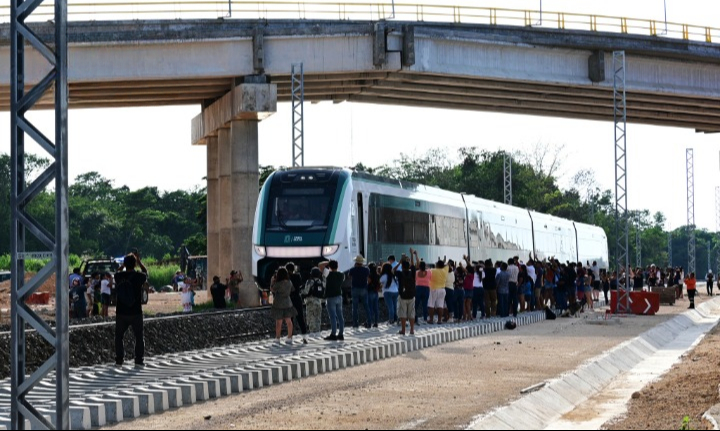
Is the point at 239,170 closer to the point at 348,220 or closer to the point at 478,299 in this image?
the point at 348,220

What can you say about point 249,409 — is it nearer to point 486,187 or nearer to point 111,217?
point 486,187

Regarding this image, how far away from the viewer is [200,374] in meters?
18.4

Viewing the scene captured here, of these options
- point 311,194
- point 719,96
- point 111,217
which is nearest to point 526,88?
point 719,96

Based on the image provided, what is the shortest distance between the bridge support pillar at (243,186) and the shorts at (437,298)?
16.8 metres

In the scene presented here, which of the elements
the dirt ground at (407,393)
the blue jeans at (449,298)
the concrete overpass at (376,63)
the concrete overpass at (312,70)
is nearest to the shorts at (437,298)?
the blue jeans at (449,298)

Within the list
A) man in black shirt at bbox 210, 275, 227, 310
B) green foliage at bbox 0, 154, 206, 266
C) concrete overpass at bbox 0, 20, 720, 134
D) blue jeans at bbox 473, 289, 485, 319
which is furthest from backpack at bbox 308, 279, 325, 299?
green foliage at bbox 0, 154, 206, 266

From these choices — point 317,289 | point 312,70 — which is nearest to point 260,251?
point 317,289

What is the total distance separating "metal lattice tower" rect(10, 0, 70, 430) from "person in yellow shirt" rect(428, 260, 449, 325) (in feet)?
61.3

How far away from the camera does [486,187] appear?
11906 cm

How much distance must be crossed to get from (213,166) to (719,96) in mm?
20880

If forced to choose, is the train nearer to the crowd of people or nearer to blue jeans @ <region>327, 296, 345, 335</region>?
the crowd of people

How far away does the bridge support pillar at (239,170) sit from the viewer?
4825 cm

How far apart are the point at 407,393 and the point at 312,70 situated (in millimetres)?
32453

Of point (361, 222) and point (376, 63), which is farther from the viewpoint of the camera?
point (376, 63)
